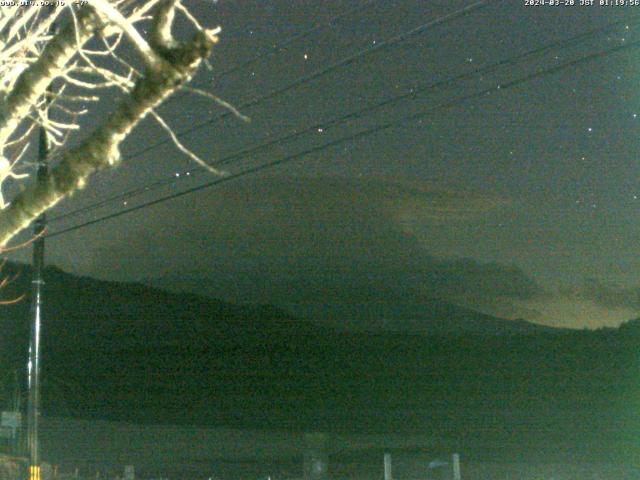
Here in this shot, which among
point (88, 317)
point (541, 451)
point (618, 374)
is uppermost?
point (88, 317)

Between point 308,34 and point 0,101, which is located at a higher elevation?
point 308,34

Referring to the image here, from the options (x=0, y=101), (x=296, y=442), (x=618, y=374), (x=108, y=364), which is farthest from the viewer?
(x=108, y=364)

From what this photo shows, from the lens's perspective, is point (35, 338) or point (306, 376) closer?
point (35, 338)

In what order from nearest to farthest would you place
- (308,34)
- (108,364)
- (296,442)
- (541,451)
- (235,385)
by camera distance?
(308,34) → (541,451) → (296,442) → (235,385) → (108,364)

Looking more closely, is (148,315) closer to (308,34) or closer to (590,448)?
(590,448)

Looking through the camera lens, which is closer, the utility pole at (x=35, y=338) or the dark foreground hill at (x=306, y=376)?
the utility pole at (x=35, y=338)

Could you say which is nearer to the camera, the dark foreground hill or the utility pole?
the utility pole

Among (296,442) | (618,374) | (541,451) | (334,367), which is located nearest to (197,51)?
(541,451)

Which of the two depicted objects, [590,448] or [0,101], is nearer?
[0,101]
